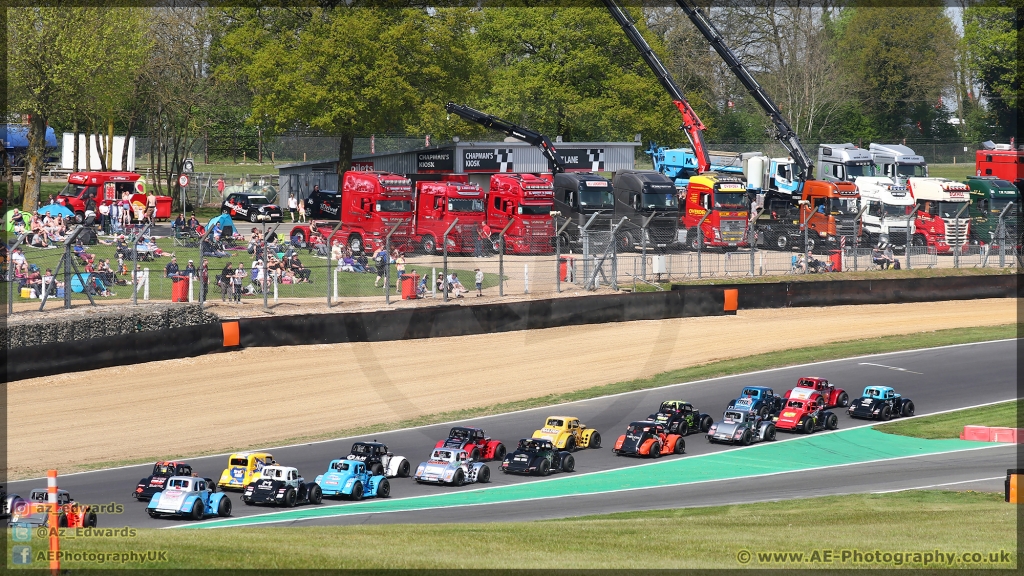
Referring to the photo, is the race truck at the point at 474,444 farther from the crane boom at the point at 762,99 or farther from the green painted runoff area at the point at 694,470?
the crane boom at the point at 762,99

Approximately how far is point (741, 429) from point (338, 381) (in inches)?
387

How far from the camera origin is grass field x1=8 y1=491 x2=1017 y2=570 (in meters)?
10.4

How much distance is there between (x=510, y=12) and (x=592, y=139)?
994 centimetres

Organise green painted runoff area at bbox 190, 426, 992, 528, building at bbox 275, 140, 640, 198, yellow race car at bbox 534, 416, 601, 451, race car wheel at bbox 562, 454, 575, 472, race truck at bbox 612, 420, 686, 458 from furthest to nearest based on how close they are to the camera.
→ building at bbox 275, 140, 640, 198
yellow race car at bbox 534, 416, 601, 451
race truck at bbox 612, 420, 686, 458
race car wheel at bbox 562, 454, 575, 472
green painted runoff area at bbox 190, 426, 992, 528

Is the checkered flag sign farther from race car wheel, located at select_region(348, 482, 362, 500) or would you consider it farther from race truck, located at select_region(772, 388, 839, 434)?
race car wheel, located at select_region(348, 482, 362, 500)

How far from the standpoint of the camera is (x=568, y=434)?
64.4 feet

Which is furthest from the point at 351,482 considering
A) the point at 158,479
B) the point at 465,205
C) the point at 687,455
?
the point at 465,205

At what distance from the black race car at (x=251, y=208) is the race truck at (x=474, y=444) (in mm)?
32708

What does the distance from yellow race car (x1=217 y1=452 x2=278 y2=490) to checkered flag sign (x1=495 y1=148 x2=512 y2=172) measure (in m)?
40.9

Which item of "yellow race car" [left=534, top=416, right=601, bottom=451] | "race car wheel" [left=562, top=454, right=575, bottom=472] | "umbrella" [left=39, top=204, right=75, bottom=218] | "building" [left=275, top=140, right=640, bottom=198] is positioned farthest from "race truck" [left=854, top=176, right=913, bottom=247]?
"umbrella" [left=39, top=204, right=75, bottom=218]

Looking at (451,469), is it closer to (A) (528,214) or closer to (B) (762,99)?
(A) (528,214)

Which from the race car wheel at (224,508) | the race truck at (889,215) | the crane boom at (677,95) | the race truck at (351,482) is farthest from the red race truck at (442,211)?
the race car wheel at (224,508)

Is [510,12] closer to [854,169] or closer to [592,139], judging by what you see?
[592,139]

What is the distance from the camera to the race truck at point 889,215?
4634cm
